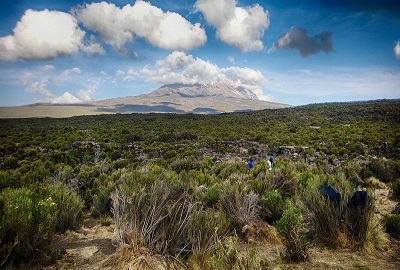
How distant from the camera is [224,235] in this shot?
5281mm

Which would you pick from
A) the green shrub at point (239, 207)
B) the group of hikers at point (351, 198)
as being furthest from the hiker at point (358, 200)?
the green shrub at point (239, 207)

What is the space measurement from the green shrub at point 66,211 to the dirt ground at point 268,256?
25 centimetres

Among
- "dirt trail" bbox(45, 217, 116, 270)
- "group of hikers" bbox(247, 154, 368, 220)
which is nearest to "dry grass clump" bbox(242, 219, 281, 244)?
"group of hikers" bbox(247, 154, 368, 220)

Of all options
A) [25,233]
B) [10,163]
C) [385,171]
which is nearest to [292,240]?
[25,233]

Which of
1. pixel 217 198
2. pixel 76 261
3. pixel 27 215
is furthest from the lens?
pixel 217 198

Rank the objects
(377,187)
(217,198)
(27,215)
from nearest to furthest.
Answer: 1. (27,215)
2. (217,198)
3. (377,187)

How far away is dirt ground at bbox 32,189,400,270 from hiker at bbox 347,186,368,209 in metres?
0.82

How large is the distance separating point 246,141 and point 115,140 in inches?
498

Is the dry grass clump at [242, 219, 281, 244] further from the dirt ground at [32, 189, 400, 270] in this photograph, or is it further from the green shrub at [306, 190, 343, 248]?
the green shrub at [306, 190, 343, 248]

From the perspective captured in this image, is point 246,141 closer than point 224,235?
→ No

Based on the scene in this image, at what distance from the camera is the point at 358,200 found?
18.6 feet

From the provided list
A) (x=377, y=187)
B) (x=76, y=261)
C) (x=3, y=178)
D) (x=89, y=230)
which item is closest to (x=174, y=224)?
(x=76, y=261)

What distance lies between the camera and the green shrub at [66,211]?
6344 millimetres

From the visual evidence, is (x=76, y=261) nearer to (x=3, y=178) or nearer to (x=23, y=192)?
(x=23, y=192)
